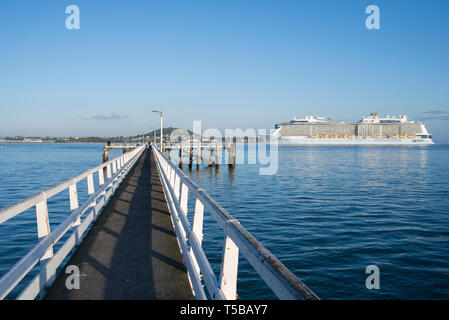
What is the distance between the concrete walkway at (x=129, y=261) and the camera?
382 centimetres

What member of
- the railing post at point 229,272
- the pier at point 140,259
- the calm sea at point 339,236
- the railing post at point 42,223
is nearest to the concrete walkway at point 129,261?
the pier at point 140,259

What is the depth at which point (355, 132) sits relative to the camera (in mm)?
149250

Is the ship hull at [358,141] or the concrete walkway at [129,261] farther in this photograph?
the ship hull at [358,141]

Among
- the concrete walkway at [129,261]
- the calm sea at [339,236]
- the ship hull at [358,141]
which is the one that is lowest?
the calm sea at [339,236]

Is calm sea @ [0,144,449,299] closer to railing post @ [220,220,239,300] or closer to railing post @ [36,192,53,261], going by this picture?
railing post @ [36,192,53,261]

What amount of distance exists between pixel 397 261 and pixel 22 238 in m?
13.0

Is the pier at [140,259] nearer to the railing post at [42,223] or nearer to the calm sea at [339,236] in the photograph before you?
the railing post at [42,223]

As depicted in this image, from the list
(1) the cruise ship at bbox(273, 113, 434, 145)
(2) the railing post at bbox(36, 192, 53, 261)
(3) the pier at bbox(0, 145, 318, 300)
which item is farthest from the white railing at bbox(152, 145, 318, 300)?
(1) the cruise ship at bbox(273, 113, 434, 145)

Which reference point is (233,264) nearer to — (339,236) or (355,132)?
(339,236)

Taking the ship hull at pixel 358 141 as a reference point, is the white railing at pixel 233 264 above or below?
below

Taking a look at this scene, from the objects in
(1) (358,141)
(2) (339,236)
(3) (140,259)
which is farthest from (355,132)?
(3) (140,259)

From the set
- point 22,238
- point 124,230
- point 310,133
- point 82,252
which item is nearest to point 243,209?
point 22,238

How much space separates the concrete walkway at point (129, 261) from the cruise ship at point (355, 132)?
142539mm
